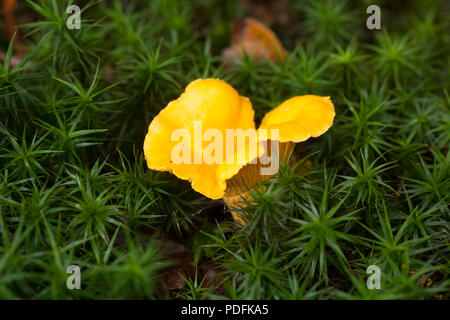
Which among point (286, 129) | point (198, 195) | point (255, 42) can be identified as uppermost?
point (255, 42)

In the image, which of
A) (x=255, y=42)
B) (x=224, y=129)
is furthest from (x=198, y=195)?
(x=255, y=42)

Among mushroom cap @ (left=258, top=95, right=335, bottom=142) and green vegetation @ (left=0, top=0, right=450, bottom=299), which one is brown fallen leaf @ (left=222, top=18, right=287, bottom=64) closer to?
green vegetation @ (left=0, top=0, right=450, bottom=299)

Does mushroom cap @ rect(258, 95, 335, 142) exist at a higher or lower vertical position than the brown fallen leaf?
lower

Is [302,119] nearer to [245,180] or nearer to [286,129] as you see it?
[286,129]

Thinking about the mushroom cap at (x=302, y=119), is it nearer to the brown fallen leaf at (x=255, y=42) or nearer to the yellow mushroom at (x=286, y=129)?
the yellow mushroom at (x=286, y=129)

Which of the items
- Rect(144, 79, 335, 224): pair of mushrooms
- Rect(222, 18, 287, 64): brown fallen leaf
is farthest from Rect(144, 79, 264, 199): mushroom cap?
Rect(222, 18, 287, 64): brown fallen leaf

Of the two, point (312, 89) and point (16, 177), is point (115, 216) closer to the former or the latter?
point (16, 177)
